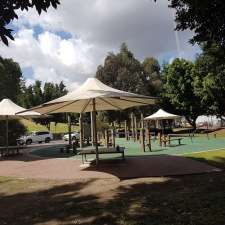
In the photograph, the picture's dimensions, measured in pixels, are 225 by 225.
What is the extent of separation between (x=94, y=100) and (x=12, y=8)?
10.9 metres

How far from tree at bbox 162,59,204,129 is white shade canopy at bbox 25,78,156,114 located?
3463cm

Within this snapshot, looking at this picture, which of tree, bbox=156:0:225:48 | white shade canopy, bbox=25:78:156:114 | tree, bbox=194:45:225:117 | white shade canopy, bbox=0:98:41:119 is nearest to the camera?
tree, bbox=156:0:225:48

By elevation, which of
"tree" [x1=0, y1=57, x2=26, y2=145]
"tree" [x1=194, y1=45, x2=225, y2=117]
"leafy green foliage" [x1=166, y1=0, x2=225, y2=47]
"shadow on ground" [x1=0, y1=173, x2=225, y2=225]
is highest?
"tree" [x1=0, y1=57, x2=26, y2=145]

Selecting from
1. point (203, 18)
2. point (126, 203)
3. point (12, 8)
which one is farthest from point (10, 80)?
point (12, 8)

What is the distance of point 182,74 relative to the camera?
5669cm

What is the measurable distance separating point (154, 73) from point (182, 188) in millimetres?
53853

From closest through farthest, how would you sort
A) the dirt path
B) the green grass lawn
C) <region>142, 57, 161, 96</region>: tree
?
the dirt path, the green grass lawn, <region>142, 57, 161, 96</region>: tree

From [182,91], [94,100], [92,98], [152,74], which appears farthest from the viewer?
[152,74]

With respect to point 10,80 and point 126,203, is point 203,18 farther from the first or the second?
point 10,80

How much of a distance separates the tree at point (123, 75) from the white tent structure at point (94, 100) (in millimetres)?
38295

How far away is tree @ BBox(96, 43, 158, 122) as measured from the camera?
194 feet

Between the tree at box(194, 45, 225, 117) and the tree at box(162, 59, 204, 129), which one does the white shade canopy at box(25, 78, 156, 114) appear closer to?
the tree at box(194, 45, 225, 117)

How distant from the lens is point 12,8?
6.77m

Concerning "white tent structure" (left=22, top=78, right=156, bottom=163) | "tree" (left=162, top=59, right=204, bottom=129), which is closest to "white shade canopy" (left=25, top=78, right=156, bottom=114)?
"white tent structure" (left=22, top=78, right=156, bottom=163)
